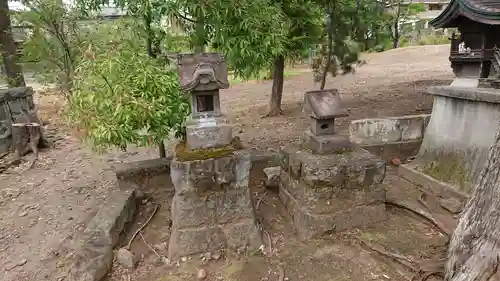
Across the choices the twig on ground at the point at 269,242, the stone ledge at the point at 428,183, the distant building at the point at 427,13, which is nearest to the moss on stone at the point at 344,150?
the twig on ground at the point at 269,242

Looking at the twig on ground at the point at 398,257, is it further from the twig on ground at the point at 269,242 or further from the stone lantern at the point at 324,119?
the stone lantern at the point at 324,119

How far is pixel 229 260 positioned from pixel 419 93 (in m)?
9.95

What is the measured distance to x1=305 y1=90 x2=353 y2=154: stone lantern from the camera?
4.50 metres

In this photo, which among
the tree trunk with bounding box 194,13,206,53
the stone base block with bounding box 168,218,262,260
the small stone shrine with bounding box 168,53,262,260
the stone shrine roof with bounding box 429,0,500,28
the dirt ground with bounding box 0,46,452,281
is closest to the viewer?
the dirt ground with bounding box 0,46,452,281

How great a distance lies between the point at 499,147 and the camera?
→ 3.04m

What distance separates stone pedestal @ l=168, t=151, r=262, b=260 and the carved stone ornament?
84 centimetres

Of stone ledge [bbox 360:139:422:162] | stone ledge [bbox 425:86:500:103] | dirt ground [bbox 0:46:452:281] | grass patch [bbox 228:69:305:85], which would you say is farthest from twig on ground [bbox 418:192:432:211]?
grass patch [bbox 228:69:305:85]

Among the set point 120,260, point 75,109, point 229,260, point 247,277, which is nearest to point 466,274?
point 247,277

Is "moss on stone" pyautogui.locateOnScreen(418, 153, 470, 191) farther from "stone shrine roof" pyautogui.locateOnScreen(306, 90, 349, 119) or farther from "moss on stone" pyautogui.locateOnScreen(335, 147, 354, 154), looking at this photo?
"stone shrine roof" pyautogui.locateOnScreen(306, 90, 349, 119)

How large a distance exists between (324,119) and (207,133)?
1.55 meters

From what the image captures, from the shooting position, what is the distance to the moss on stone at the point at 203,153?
4.01m

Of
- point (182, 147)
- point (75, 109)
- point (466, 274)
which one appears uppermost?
point (75, 109)

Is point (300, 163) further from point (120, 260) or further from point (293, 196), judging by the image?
point (120, 260)

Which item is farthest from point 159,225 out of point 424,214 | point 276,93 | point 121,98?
point 276,93
